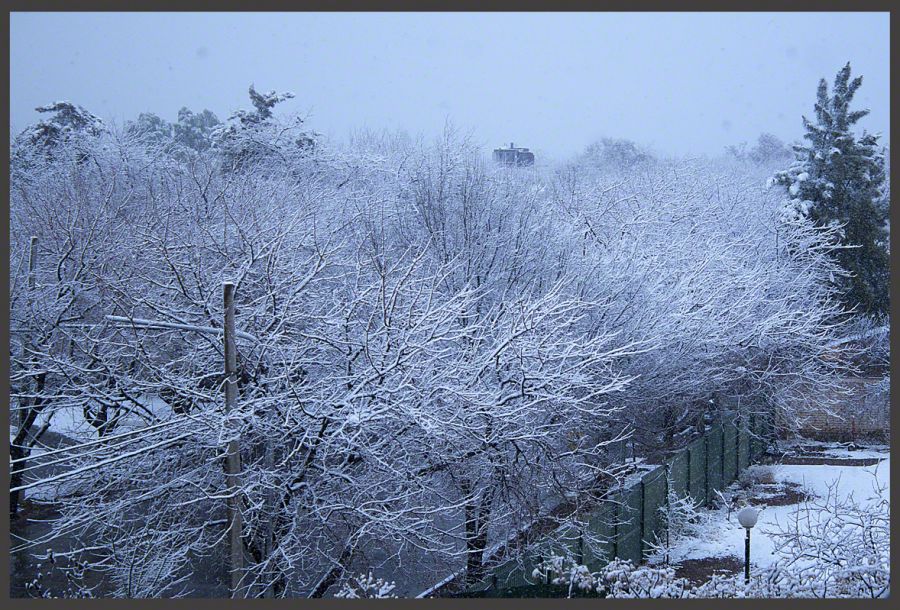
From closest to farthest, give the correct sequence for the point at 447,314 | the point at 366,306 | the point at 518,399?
the point at 447,314 → the point at 518,399 → the point at 366,306

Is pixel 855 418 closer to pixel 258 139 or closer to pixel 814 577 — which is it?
pixel 814 577

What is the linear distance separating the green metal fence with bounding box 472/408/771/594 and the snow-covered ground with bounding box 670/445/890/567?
24.9 inches

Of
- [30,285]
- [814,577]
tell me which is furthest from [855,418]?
[30,285]

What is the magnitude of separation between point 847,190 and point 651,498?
73.6 ft

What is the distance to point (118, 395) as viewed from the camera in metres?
9.54

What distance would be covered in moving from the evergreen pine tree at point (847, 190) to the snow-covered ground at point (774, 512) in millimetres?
10748

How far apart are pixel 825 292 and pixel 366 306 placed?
64.9 ft

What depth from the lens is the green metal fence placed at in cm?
1085

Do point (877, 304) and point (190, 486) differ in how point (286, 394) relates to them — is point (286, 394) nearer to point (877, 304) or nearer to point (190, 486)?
point (190, 486)

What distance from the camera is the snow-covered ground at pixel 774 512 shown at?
46.2 ft

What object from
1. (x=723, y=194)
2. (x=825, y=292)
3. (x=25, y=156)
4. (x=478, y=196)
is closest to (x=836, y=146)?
(x=723, y=194)

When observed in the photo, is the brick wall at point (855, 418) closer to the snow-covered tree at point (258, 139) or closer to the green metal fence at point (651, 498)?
the green metal fence at point (651, 498)

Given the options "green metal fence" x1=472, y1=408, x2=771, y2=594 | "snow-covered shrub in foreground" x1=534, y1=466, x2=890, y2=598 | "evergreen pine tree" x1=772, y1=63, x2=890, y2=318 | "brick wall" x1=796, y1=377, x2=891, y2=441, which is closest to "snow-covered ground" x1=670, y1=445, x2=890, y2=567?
"green metal fence" x1=472, y1=408, x2=771, y2=594

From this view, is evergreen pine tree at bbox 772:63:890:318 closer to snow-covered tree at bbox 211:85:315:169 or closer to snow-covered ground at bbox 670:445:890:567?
snow-covered ground at bbox 670:445:890:567
